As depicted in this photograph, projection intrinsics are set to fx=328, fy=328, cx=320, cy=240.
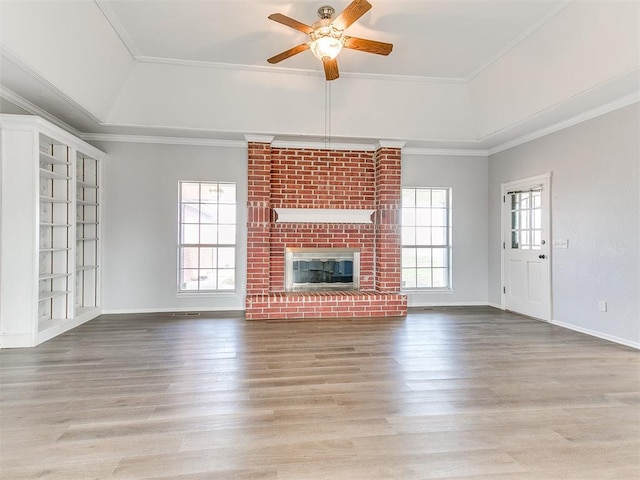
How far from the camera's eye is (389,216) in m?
5.37

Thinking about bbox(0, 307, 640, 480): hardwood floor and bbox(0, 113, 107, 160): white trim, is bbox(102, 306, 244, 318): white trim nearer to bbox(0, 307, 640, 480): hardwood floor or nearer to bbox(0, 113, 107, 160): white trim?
bbox(0, 307, 640, 480): hardwood floor

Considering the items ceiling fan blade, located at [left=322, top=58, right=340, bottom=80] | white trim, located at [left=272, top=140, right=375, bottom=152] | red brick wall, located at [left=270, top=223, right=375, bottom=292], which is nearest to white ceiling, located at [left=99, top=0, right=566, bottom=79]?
ceiling fan blade, located at [left=322, top=58, right=340, bottom=80]

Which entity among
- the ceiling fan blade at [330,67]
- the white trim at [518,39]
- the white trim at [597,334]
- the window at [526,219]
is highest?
the white trim at [518,39]

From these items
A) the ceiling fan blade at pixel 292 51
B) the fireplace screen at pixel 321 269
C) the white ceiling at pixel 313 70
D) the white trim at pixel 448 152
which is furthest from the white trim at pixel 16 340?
the white trim at pixel 448 152

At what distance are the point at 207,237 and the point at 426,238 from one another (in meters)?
3.73

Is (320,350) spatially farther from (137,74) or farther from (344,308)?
(137,74)

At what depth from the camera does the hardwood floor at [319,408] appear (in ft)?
5.55

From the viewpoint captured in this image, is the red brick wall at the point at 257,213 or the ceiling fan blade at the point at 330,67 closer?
the ceiling fan blade at the point at 330,67

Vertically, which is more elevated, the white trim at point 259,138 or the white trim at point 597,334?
the white trim at point 259,138

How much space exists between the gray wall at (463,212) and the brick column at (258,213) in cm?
238

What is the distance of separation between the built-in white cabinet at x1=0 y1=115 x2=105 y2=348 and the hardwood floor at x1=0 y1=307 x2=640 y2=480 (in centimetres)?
46

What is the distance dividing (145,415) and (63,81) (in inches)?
137

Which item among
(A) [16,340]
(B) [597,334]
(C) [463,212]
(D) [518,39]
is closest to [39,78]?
(A) [16,340]

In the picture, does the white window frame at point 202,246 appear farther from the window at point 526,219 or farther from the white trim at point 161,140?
the window at point 526,219
